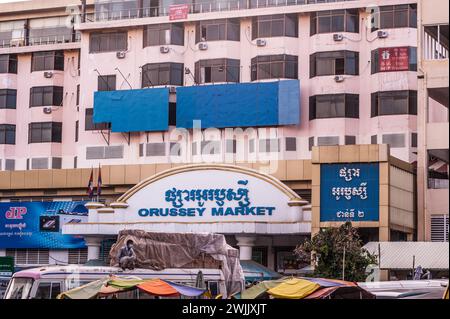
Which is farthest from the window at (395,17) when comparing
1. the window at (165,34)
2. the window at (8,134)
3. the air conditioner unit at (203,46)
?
the window at (8,134)

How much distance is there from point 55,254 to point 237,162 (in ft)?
40.8

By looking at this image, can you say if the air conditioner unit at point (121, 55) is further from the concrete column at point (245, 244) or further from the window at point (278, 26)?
the concrete column at point (245, 244)

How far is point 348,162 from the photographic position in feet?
145

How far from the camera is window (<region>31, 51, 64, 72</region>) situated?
64.1 m

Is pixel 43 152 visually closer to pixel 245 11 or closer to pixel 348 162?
pixel 245 11

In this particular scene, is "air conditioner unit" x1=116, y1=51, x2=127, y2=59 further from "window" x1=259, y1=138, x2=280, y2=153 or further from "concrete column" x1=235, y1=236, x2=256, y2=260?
"concrete column" x1=235, y1=236, x2=256, y2=260

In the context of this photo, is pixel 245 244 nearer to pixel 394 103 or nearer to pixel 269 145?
pixel 269 145

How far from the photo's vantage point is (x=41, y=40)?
214 feet

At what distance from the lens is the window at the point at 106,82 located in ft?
197

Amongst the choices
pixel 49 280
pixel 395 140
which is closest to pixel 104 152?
pixel 395 140

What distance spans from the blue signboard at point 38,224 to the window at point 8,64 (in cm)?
989

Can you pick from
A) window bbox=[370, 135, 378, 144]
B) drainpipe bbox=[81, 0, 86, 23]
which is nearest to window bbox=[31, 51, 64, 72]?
drainpipe bbox=[81, 0, 86, 23]

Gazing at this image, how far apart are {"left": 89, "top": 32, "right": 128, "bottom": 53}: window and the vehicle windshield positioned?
31.8m
